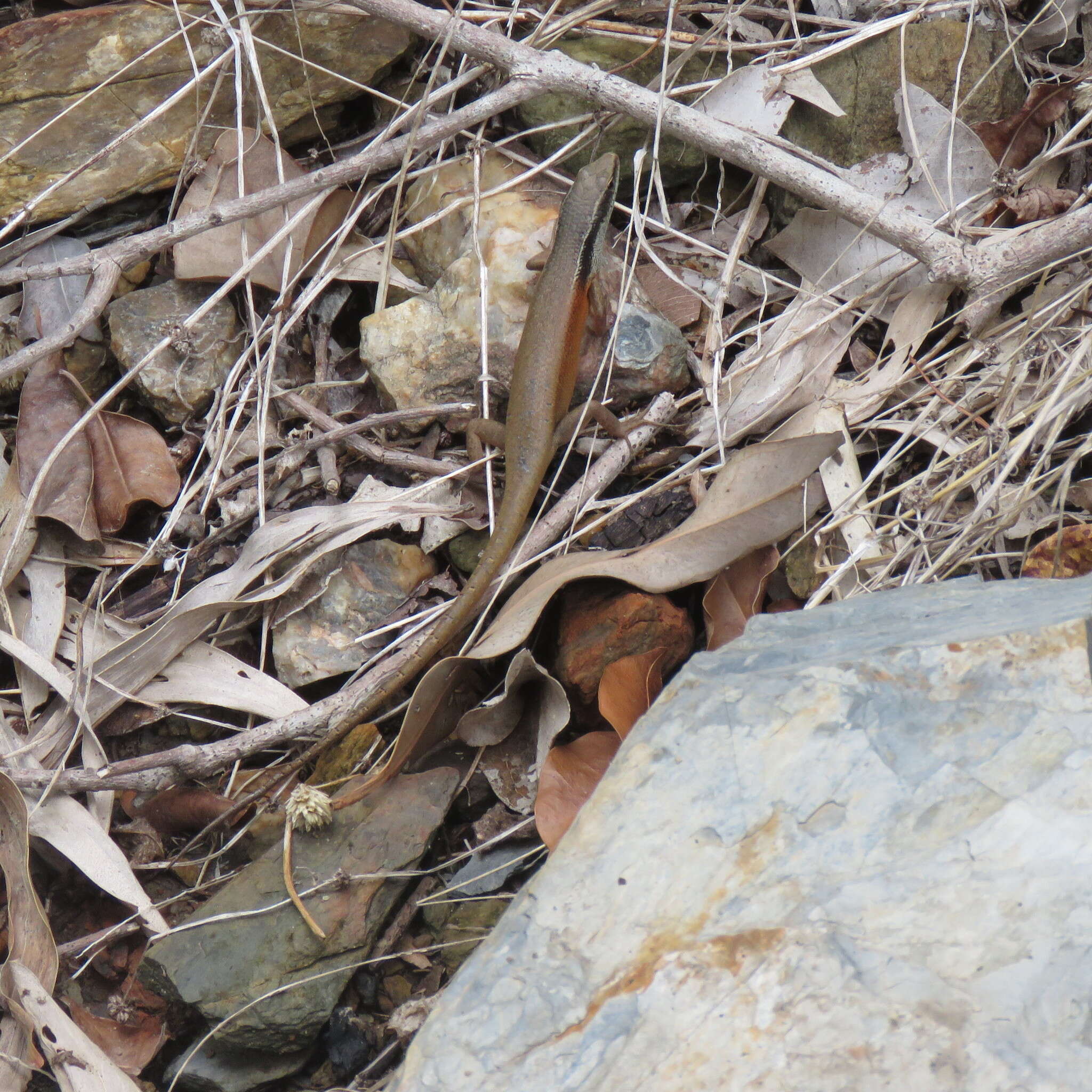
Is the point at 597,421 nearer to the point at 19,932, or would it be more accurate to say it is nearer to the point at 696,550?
the point at 696,550

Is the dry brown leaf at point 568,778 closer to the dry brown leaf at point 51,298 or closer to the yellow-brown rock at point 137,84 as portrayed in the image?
the dry brown leaf at point 51,298

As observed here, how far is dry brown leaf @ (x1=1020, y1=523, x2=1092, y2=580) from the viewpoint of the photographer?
8.73 ft

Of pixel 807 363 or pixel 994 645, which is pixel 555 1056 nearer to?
pixel 994 645

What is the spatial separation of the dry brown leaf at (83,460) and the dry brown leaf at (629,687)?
66.4 inches

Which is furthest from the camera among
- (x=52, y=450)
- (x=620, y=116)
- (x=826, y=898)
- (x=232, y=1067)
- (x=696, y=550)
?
(x=620, y=116)

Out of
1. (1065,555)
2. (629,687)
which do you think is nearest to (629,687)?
(629,687)

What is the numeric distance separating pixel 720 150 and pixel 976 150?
0.89m

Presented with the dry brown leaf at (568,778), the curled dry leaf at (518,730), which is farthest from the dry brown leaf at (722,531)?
the dry brown leaf at (568,778)

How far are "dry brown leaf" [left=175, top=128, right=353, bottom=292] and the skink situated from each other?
84 centimetres

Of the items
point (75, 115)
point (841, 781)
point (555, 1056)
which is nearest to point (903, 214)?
point (841, 781)

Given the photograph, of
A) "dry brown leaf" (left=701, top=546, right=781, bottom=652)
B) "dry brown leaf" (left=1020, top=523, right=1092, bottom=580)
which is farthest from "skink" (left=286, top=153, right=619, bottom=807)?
"dry brown leaf" (left=1020, top=523, right=1092, bottom=580)

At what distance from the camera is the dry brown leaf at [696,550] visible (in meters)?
2.77

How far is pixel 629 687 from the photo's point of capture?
271 cm

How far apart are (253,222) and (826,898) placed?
9.79 ft
